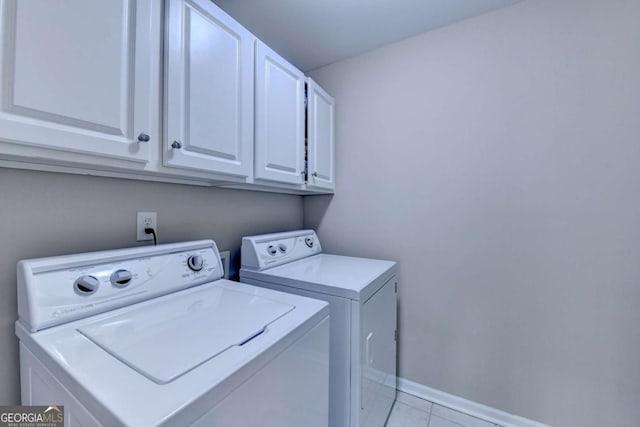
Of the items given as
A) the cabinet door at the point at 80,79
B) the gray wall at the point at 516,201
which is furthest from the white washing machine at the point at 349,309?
the cabinet door at the point at 80,79

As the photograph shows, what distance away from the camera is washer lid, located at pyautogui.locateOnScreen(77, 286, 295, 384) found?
23.4 inches

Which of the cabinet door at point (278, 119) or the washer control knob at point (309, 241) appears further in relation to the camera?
the washer control knob at point (309, 241)

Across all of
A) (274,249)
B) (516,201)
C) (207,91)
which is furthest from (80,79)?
(516,201)

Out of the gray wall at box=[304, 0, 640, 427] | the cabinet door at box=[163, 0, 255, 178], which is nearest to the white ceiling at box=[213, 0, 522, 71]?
the gray wall at box=[304, 0, 640, 427]

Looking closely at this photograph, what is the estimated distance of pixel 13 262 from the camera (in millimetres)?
843

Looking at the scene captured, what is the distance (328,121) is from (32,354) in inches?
75.7

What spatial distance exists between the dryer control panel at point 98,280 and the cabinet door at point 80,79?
1.08ft

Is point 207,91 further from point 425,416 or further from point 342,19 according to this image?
point 425,416

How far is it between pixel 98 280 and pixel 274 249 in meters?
0.85

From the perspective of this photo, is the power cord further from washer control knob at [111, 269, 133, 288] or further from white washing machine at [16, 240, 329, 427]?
washer control knob at [111, 269, 133, 288]

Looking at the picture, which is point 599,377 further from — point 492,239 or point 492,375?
Result: point 492,239

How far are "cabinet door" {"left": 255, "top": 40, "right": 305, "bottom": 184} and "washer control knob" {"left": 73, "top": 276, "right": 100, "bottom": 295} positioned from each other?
0.76 meters

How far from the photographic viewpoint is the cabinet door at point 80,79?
0.63m

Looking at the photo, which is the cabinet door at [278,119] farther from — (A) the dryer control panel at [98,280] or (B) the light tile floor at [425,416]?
(B) the light tile floor at [425,416]
